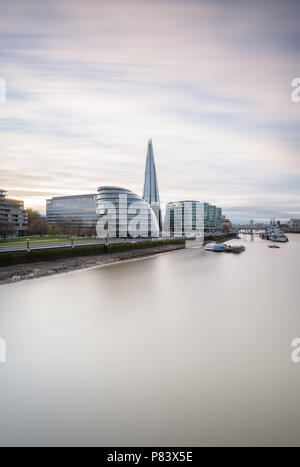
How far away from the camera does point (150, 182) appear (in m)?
76.2

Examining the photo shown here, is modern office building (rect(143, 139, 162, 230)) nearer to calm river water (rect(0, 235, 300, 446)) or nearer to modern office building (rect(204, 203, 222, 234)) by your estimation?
modern office building (rect(204, 203, 222, 234))

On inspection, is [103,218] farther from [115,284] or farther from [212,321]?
[212,321]

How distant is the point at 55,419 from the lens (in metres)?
3.41

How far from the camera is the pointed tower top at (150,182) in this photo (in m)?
75.4

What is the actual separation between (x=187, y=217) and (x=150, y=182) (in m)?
18.2

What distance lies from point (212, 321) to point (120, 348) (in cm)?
308

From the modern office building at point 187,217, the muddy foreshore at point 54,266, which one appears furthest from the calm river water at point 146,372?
the modern office building at point 187,217

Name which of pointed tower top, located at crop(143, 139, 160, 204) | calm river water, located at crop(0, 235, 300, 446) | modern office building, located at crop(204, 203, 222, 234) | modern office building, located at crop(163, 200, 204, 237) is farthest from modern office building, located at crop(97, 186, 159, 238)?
modern office building, located at crop(204, 203, 222, 234)

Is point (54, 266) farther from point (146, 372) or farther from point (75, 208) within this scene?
point (75, 208)

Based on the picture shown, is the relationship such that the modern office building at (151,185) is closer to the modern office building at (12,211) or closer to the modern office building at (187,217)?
the modern office building at (187,217)

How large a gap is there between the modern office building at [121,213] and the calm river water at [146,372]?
38.2 meters

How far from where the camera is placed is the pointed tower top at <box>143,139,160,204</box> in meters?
75.4

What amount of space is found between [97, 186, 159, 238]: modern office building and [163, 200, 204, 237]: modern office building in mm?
36038
